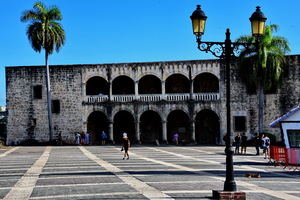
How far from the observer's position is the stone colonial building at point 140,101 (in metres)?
42.2

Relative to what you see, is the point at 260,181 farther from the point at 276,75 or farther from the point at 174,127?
the point at 174,127

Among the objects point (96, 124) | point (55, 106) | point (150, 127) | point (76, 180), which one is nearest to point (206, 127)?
point (150, 127)

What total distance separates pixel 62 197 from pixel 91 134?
33586 millimetres

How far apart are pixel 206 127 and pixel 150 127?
194 inches

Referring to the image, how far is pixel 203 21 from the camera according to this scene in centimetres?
1220

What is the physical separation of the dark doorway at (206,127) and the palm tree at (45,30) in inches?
497

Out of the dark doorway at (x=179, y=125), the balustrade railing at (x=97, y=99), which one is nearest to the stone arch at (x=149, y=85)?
the dark doorway at (x=179, y=125)

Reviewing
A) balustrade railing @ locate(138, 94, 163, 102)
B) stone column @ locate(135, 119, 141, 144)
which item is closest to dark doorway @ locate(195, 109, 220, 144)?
balustrade railing @ locate(138, 94, 163, 102)

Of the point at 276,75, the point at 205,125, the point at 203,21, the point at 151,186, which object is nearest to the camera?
the point at 203,21

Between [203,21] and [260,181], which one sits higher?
[203,21]

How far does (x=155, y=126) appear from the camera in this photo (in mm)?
46188

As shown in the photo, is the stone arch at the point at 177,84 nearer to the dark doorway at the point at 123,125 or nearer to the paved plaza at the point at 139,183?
the dark doorway at the point at 123,125

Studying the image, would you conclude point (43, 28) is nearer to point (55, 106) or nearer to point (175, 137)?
point (55, 106)

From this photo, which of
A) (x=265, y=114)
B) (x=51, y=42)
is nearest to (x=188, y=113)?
(x=265, y=114)
